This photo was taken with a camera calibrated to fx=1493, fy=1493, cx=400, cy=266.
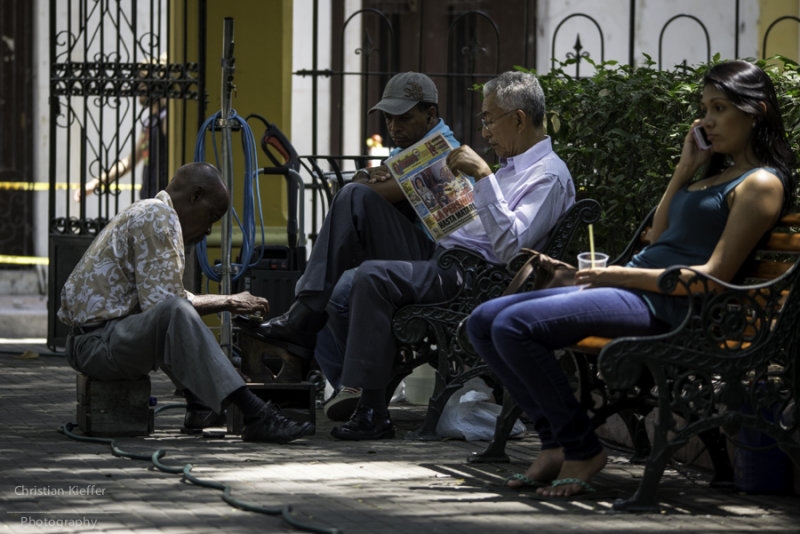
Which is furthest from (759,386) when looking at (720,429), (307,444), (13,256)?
(13,256)

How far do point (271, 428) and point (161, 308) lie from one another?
69 centimetres

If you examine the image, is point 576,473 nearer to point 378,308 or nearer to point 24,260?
point 378,308

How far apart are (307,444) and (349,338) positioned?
530 millimetres

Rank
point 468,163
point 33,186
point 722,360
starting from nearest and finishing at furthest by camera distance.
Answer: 1. point 722,360
2. point 468,163
3. point 33,186

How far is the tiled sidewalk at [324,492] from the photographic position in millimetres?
4652

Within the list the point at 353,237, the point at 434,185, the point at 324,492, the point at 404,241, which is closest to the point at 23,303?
the point at 353,237

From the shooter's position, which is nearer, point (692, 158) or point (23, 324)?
point (692, 158)

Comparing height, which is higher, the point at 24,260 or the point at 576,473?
the point at 24,260

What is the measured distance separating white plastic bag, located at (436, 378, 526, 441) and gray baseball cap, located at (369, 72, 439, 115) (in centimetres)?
139

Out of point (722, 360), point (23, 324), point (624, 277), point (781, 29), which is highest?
point (781, 29)

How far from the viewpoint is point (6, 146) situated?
1512 cm

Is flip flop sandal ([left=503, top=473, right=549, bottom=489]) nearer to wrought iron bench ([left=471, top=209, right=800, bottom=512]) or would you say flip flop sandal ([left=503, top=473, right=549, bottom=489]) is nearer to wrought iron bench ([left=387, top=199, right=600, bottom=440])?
wrought iron bench ([left=471, top=209, right=800, bottom=512])

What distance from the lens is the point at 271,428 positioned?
636cm

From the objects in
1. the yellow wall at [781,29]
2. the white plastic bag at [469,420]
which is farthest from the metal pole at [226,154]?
the yellow wall at [781,29]
